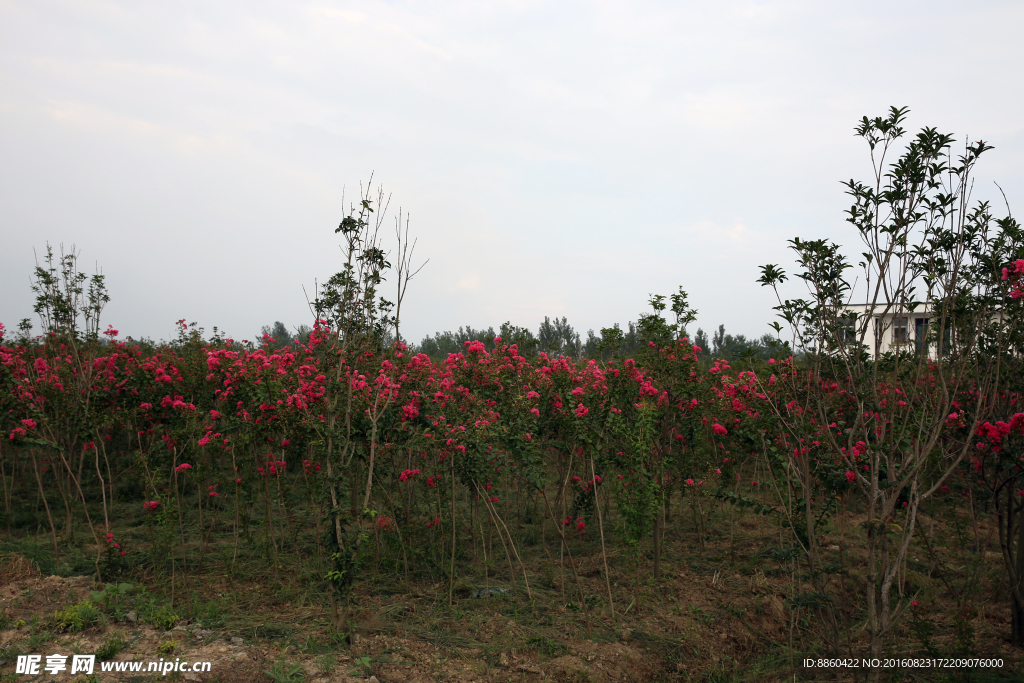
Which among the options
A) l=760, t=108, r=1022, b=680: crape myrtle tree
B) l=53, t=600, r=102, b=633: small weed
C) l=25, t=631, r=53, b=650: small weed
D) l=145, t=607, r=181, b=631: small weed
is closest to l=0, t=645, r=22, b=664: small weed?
l=25, t=631, r=53, b=650: small weed

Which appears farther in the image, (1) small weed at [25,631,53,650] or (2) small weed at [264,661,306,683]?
(1) small weed at [25,631,53,650]

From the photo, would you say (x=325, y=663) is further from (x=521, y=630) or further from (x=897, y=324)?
(x=897, y=324)

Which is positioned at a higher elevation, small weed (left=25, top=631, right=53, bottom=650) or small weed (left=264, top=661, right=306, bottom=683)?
small weed (left=25, top=631, right=53, bottom=650)

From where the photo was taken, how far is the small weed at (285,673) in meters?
3.89

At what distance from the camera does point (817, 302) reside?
3.82 metres

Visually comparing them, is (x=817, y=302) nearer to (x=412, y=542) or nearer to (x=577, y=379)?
(x=577, y=379)

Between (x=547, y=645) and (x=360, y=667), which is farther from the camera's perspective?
(x=547, y=645)

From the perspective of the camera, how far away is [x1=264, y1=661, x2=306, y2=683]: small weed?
389 cm

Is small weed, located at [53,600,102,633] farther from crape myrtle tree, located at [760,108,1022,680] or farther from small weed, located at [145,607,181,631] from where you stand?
crape myrtle tree, located at [760,108,1022,680]

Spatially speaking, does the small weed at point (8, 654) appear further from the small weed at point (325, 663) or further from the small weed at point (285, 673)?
the small weed at point (325, 663)

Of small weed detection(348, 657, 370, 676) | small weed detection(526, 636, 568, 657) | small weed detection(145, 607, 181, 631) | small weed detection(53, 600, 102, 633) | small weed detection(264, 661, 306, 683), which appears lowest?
small weed detection(526, 636, 568, 657)

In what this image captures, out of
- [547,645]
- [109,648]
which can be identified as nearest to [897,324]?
[547,645]

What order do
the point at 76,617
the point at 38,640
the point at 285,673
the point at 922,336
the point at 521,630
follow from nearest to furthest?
1. the point at 922,336
2. the point at 285,673
3. the point at 38,640
4. the point at 76,617
5. the point at 521,630

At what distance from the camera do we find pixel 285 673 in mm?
3971
